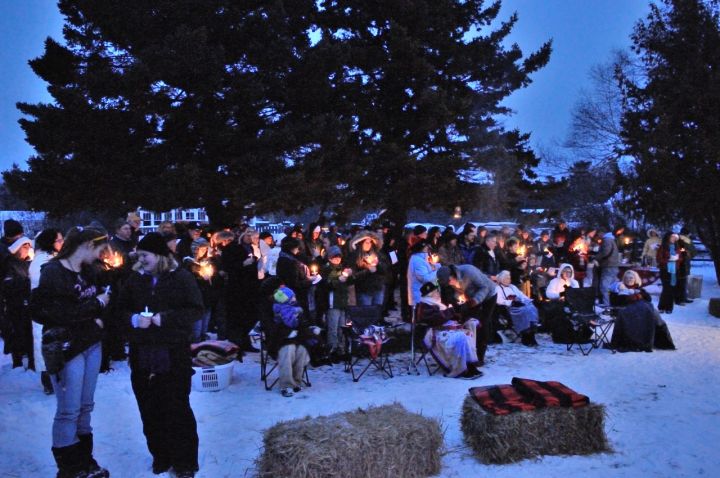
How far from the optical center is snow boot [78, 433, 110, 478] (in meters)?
4.38

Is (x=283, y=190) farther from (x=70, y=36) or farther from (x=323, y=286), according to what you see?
(x=70, y=36)

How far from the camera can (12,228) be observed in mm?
7598

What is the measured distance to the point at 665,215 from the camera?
16.4 metres

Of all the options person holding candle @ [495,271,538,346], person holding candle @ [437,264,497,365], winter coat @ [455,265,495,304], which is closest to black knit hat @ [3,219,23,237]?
person holding candle @ [437,264,497,365]

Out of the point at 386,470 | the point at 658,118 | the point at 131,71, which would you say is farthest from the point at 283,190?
the point at 386,470

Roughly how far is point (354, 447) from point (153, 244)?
2.06 meters

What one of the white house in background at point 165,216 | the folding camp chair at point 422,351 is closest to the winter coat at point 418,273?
the folding camp chair at point 422,351

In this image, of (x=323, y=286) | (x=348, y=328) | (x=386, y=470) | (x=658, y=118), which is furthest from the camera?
(x=658, y=118)

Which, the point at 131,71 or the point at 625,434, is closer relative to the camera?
the point at 625,434

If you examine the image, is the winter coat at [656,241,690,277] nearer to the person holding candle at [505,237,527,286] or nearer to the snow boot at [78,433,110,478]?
the person holding candle at [505,237,527,286]

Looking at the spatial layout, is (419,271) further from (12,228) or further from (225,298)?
(12,228)

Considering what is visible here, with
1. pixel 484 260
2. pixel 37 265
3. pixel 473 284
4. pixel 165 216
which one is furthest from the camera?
pixel 165 216

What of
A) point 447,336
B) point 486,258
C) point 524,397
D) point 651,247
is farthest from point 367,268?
point 651,247

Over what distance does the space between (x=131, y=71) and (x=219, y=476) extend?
1160 cm
